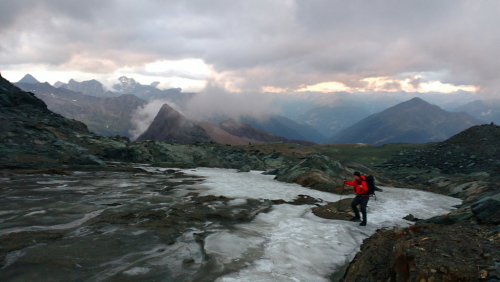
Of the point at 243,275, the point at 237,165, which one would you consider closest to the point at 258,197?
the point at 243,275

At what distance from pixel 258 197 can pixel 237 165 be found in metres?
25.9

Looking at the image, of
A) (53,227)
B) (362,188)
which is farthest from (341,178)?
(53,227)

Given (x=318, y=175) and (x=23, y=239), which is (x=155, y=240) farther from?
(x=318, y=175)

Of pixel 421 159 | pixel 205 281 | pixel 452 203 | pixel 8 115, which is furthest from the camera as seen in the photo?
pixel 421 159

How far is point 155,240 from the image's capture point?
8773 millimetres

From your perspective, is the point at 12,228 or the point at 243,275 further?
the point at 12,228

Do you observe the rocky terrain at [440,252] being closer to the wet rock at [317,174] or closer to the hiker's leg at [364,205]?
the hiker's leg at [364,205]

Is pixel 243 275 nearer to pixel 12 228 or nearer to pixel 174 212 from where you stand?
pixel 174 212

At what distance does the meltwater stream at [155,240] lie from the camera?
655cm

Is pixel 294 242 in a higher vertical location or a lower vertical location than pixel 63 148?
lower

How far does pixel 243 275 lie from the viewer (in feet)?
21.6

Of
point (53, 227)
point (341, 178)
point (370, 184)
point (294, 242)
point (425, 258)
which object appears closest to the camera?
point (425, 258)

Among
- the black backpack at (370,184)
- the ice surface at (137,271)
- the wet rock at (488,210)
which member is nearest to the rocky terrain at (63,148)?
the ice surface at (137,271)

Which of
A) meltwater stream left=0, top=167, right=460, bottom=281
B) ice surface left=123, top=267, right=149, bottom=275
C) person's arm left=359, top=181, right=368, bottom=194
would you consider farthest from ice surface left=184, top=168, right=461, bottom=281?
ice surface left=123, top=267, right=149, bottom=275
